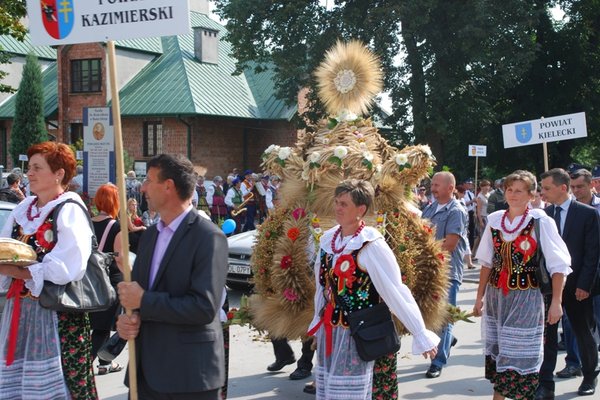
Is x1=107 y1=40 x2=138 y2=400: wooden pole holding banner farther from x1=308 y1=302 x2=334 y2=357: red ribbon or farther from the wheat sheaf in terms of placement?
Answer: the wheat sheaf

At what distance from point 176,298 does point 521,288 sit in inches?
126

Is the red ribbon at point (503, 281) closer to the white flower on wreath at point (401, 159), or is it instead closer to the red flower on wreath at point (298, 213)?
the white flower on wreath at point (401, 159)

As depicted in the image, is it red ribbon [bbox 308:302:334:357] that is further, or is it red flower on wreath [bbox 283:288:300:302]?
red flower on wreath [bbox 283:288:300:302]

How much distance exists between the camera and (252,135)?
36.4 metres

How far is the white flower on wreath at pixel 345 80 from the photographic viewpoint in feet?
22.0

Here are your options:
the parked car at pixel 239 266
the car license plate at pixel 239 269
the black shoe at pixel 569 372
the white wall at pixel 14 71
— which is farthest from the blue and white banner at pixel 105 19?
the white wall at pixel 14 71

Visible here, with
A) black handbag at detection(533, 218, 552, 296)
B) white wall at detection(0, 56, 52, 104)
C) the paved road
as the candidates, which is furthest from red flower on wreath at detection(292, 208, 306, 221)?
white wall at detection(0, 56, 52, 104)

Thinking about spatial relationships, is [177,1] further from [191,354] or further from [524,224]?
[524,224]

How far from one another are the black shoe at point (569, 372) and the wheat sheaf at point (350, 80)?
3122 mm

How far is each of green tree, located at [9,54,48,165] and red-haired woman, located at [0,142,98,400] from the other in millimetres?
32728

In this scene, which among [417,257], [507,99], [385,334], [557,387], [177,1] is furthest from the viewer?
[507,99]

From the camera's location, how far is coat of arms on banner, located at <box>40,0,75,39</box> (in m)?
4.09

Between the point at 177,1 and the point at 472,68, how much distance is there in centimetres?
2436

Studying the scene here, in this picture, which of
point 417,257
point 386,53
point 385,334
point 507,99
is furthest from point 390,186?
point 507,99
